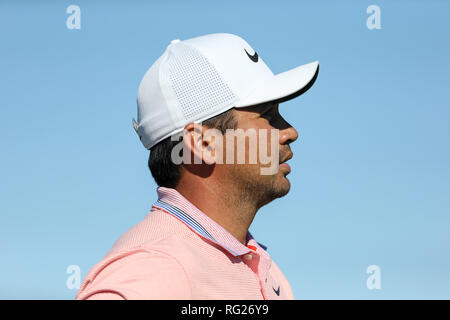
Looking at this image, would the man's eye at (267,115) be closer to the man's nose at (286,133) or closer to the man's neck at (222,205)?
the man's nose at (286,133)

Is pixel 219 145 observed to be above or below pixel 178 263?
above

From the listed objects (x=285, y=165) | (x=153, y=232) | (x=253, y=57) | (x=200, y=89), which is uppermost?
(x=253, y=57)

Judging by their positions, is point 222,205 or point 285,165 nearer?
point 222,205

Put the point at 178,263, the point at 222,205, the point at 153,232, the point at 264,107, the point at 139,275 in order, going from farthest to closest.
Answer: the point at 264,107 < the point at 222,205 < the point at 153,232 < the point at 178,263 < the point at 139,275

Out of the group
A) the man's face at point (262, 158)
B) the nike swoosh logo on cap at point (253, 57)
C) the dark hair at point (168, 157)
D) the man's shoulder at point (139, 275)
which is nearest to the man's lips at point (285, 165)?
the man's face at point (262, 158)

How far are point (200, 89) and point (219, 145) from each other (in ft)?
1.05

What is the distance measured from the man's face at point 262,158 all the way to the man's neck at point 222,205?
6 cm

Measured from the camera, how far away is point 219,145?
3604 mm

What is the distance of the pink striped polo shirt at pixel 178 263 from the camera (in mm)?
2703

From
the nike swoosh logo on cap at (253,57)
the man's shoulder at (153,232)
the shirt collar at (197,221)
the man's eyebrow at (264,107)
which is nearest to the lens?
the man's shoulder at (153,232)

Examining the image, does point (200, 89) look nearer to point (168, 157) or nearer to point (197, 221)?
point (168, 157)

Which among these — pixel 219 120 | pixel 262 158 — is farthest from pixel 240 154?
pixel 219 120
